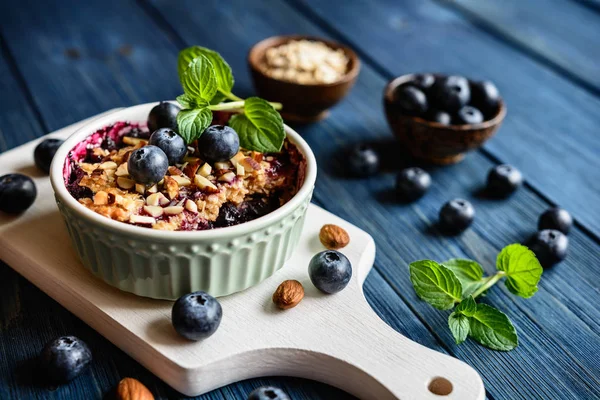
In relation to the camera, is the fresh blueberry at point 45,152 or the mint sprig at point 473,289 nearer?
the mint sprig at point 473,289

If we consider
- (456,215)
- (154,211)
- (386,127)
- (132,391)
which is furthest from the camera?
(386,127)

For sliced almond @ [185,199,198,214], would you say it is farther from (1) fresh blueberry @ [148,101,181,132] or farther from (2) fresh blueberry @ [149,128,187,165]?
(1) fresh blueberry @ [148,101,181,132]

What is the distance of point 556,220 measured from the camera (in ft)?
6.07

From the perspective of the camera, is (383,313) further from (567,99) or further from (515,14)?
(515,14)

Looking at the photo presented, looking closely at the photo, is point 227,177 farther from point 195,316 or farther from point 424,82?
point 424,82

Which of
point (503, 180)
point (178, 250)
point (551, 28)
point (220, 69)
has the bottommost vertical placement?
point (551, 28)

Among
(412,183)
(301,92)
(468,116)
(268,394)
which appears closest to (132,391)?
(268,394)

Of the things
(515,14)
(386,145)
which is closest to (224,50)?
(386,145)

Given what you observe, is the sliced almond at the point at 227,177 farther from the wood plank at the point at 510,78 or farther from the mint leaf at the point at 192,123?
the wood plank at the point at 510,78

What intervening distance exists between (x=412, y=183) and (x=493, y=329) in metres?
0.61

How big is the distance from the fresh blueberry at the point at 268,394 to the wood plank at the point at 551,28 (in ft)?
6.48

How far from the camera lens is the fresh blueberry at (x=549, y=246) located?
1751mm

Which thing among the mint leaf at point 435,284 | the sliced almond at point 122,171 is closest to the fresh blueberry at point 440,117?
the mint leaf at point 435,284

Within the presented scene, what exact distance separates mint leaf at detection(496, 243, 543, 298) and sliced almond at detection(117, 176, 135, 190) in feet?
3.00
